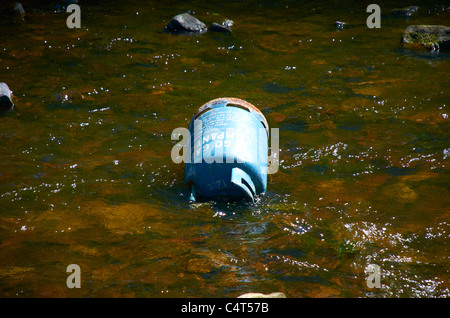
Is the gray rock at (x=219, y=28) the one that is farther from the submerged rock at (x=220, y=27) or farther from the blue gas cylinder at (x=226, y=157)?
the blue gas cylinder at (x=226, y=157)

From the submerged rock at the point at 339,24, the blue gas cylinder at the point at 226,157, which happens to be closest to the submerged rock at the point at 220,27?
the submerged rock at the point at 339,24

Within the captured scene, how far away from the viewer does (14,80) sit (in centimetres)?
604

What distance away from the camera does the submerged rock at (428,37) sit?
6.99 meters

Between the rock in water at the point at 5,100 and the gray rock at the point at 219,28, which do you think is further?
the gray rock at the point at 219,28

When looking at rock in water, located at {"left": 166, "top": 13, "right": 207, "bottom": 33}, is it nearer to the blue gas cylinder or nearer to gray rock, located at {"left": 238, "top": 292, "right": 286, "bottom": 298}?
the blue gas cylinder

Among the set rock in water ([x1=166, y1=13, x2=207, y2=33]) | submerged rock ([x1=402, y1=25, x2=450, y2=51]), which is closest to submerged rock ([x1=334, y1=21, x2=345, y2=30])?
submerged rock ([x1=402, y1=25, x2=450, y2=51])

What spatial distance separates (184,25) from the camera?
8.00 m

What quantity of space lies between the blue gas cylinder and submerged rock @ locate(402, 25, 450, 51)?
444cm

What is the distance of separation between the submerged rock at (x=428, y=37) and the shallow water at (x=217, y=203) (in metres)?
0.32

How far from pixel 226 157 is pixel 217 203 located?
0.36 m
